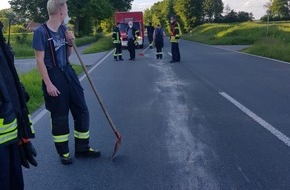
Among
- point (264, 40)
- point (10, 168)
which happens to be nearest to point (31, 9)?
point (264, 40)

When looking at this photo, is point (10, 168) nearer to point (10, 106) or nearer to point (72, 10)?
point (10, 106)

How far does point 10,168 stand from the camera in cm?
284

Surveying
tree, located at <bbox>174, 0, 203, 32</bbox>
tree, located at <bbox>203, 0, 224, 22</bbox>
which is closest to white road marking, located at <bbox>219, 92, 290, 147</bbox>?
tree, located at <bbox>174, 0, 203, 32</bbox>

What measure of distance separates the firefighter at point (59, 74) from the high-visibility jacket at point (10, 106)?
1834mm

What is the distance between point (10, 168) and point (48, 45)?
2.22 meters

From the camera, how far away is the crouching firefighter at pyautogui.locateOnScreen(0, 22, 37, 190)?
267 centimetres

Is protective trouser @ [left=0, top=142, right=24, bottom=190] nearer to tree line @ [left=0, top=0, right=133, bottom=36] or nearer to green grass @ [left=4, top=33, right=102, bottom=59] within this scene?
green grass @ [left=4, top=33, right=102, bottom=59]

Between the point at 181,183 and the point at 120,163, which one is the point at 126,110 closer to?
the point at 120,163

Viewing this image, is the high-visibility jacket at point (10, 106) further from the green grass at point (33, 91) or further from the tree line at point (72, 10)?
the tree line at point (72, 10)

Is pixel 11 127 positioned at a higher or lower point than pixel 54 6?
lower

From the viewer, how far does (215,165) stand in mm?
4801

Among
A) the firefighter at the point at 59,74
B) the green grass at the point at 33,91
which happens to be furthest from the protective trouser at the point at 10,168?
the green grass at the point at 33,91

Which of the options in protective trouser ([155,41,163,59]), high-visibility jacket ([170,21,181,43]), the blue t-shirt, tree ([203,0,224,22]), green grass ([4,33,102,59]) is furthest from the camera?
tree ([203,0,224,22])

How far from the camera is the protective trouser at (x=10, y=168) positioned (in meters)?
2.70
